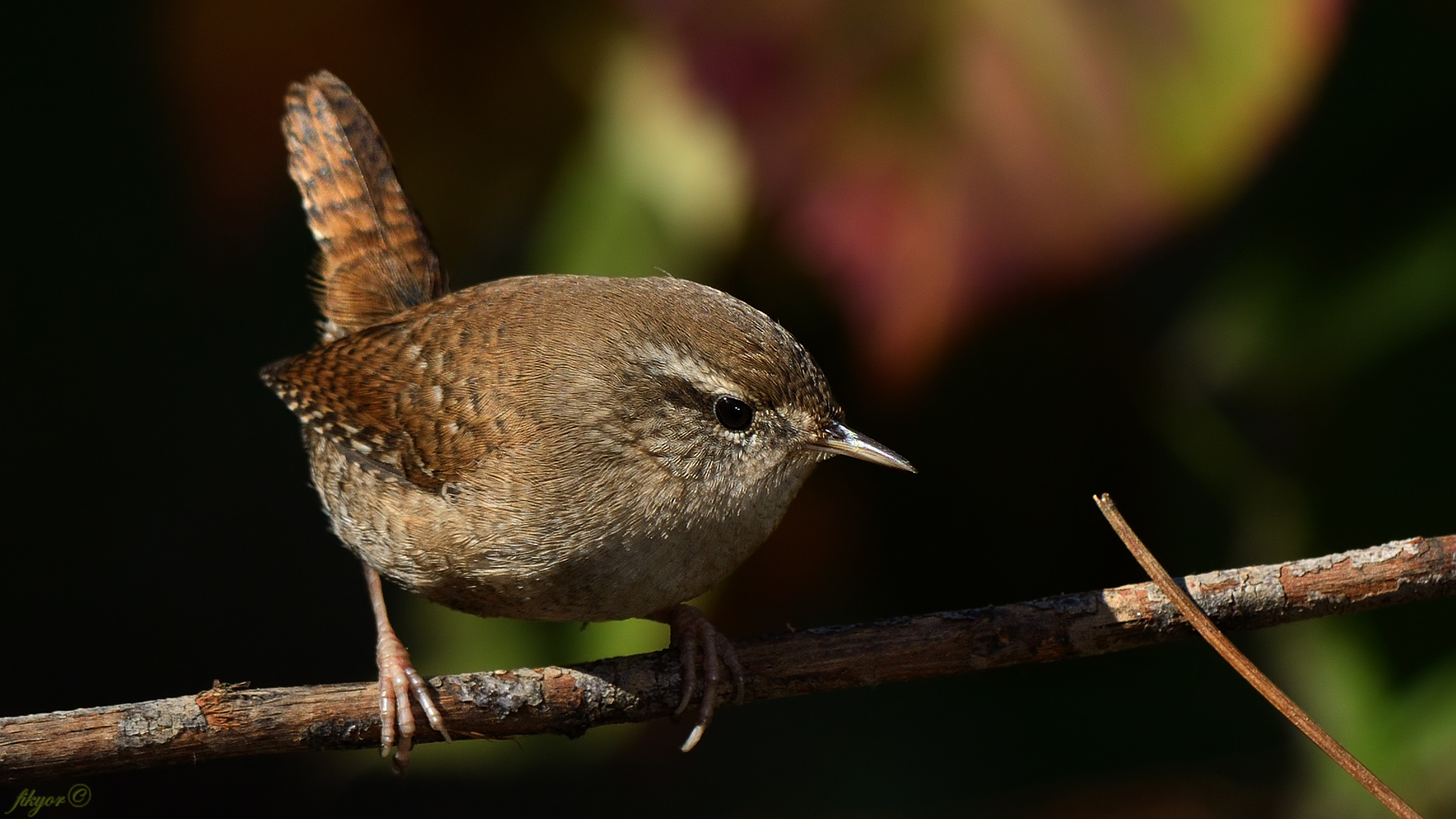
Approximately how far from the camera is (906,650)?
2.13 m

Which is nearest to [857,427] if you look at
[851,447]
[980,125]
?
[851,447]

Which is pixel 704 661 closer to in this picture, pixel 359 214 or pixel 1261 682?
pixel 1261 682

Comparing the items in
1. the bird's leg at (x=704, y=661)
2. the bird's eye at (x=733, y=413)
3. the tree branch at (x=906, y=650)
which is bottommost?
the bird's leg at (x=704, y=661)

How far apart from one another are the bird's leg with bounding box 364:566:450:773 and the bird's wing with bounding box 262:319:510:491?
0.37 meters

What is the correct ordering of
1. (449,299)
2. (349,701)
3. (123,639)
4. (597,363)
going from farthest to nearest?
1. (123,639)
2. (449,299)
3. (597,363)
4. (349,701)

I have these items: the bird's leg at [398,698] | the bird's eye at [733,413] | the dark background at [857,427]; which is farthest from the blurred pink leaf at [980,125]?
the bird's leg at [398,698]

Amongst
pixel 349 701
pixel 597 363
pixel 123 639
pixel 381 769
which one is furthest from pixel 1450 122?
pixel 123 639

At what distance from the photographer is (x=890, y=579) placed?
3447 mm

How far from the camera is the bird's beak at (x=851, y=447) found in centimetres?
241

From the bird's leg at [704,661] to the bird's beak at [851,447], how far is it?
0.38m

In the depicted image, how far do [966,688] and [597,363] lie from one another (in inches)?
63.1

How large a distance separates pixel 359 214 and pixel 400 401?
822mm

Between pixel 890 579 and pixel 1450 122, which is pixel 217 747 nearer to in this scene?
pixel 890 579

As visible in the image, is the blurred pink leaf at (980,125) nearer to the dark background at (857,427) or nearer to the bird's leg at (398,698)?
the dark background at (857,427)
